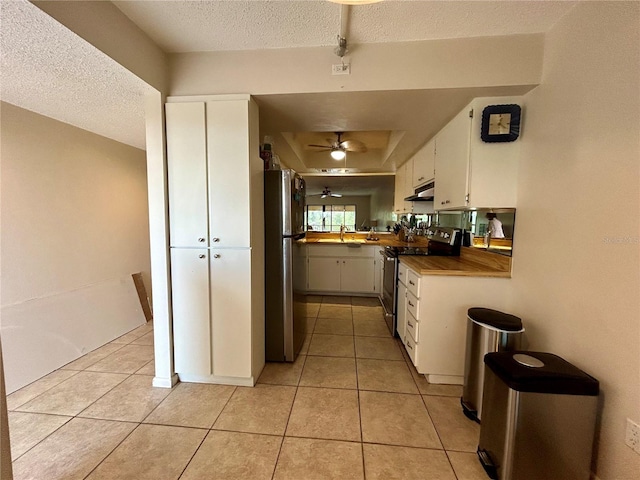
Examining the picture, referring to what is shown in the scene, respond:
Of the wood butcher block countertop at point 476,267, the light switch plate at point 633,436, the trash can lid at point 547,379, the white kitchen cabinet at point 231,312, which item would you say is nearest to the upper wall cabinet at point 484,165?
the wood butcher block countertop at point 476,267

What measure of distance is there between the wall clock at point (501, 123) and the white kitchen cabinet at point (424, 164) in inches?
31.2

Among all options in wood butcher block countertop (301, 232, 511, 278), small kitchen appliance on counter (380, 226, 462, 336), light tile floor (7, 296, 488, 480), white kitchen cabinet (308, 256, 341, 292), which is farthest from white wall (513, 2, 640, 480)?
white kitchen cabinet (308, 256, 341, 292)

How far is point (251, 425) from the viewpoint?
1.64 meters

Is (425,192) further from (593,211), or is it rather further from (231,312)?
(231,312)

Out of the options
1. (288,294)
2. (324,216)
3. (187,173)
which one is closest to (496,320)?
(288,294)

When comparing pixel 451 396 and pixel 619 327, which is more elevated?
pixel 619 327

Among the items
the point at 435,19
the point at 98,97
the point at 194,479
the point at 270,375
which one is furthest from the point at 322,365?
the point at 98,97

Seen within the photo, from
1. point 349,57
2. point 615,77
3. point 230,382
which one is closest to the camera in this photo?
point 615,77

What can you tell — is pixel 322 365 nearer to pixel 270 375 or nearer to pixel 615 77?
pixel 270 375

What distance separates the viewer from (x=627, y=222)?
1.16 metres

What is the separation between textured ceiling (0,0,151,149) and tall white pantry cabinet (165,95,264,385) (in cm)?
39

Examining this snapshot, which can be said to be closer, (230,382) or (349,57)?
(349,57)

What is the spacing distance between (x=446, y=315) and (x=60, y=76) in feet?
10.2

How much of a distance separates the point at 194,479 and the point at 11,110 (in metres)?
2.94
